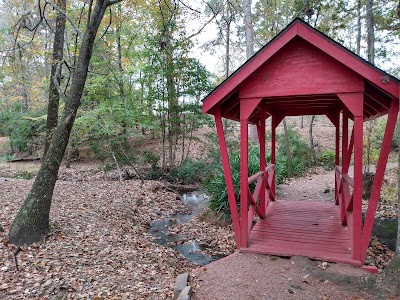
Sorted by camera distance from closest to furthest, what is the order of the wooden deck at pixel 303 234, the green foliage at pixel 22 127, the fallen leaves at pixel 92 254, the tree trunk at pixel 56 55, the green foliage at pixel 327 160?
1. the fallen leaves at pixel 92 254
2. the wooden deck at pixel 303 234
3. the tree trunk at pixel 56 55
4. the green foliage at pixel 327 160
5. the green foliage at pixel 22 127

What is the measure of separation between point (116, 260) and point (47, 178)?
178cm

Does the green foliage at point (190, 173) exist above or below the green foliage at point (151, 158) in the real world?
below

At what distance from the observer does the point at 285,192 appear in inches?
370

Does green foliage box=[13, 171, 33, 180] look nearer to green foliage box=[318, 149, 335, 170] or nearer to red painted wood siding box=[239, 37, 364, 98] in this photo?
red painted wood siding box=[239, 37, 364, 98]

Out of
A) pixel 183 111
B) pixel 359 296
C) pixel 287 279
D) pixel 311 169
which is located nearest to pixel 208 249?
pixel 287 279

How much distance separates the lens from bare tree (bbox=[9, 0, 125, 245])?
4.52 metres

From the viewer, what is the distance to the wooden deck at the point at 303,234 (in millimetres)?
4418

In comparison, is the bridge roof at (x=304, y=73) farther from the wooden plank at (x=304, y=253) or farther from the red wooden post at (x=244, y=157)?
the wooden plank at (x=304, y=253)

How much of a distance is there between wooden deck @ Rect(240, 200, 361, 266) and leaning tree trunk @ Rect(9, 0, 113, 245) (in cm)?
333

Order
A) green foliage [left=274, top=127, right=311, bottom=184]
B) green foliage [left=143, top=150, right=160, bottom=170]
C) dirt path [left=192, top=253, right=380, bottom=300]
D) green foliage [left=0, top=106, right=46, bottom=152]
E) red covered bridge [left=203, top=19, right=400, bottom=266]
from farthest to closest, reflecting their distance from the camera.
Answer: green foliage [left=0, top=106, right=46, bottom=152], green foliage [left=143, top=150, right=160, bottom=170], green foliage [left=274, top=127, right=311, bottom=184], red covered bridge [left=203, top=19, right=400, bottom=266], dirt path [left=192, top=253, right=380, bottom=300]

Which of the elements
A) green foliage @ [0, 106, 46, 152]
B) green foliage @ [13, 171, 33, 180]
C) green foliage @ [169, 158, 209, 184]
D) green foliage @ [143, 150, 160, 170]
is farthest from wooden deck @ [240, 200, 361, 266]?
green foliage @ [0, 106, 46, 152]

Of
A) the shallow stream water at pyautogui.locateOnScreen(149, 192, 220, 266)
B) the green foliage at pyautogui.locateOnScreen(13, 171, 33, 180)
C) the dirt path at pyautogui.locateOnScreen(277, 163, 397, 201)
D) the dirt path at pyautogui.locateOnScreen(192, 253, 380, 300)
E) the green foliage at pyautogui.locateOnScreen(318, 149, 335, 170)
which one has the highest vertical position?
the green foliage at pyautogui.locateOnScreen(318, 149, 335, 170)

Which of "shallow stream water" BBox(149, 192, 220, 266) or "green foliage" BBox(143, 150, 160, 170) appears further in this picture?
"green foliage" BBox(143, 150, 160, 170)

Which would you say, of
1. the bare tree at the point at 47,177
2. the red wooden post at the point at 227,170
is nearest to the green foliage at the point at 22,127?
the bare tree at the point at 47,177
